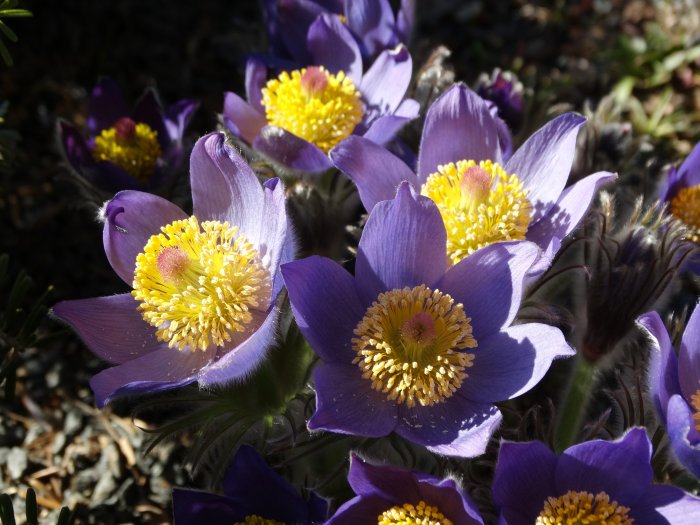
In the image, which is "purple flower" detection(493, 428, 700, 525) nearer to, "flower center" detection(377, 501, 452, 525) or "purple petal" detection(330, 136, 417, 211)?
"flower center" detection(377, 501, 452, 525)

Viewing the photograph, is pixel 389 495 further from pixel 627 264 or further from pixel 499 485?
pixel 627 264

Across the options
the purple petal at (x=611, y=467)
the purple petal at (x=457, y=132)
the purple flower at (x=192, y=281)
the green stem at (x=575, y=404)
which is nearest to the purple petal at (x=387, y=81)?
the purple petal at (x=457, y=132)

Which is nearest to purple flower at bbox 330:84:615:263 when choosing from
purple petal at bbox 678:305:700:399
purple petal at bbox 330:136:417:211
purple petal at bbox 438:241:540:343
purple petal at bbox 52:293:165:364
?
purple petal at bbox 330:136:417:211

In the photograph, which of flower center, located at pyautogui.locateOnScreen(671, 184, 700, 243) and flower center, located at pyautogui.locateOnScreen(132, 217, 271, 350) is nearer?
flower center, located at pyautogui.locateOnScreen(132, 217, 271, 350)

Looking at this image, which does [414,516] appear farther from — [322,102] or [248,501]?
[322,102]

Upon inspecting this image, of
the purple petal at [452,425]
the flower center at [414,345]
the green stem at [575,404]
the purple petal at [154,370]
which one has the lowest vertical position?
the green stem at [575,404]

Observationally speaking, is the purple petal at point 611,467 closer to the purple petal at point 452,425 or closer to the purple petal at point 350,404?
the purple petal at point 452,425

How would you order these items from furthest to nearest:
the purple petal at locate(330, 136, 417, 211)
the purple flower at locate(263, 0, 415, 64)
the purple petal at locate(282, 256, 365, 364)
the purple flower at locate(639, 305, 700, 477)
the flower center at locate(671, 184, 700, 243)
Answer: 1. the purple flower at locate(263, 0, 415, 64)
2. the flower center at locate(671, 184, 700, 243)
3. the purple petal at locate(330, 136, 417, 211)
4. the purple petal at locate(282, 256, 365, 364)
5. the purple flower at locate(639, 305, 700, 477)
